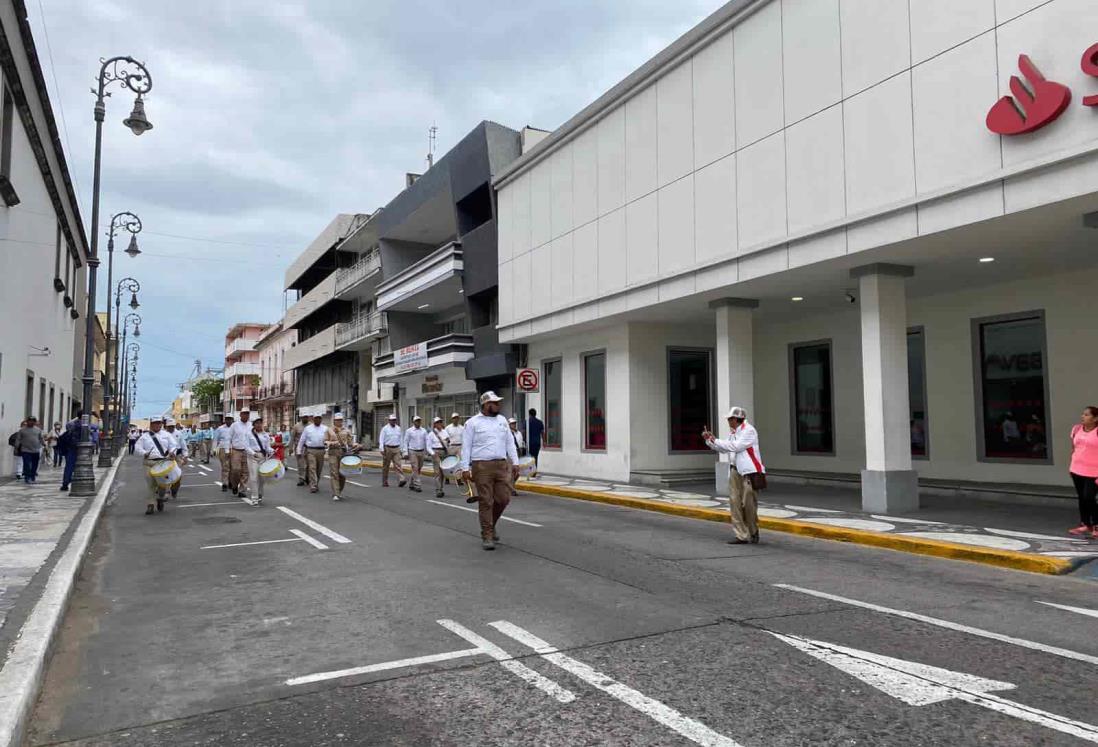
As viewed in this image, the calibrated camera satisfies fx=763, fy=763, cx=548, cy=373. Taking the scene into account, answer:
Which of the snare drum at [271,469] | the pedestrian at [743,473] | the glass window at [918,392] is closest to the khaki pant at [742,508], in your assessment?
the pedestrian at [743,473]

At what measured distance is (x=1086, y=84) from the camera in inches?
355

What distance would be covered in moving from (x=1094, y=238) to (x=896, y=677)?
9.76 m

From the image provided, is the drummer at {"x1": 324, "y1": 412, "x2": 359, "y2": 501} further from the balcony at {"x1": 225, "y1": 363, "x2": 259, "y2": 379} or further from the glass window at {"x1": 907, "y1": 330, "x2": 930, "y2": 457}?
the balcony at {"x1": 225, "y1": 363, "x2": 259, "y2": 379}

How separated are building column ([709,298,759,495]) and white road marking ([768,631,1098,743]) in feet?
36.7

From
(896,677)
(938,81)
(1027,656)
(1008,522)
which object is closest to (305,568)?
(896,677)

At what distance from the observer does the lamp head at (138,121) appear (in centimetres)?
1677

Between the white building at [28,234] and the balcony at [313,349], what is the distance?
15.5 metres

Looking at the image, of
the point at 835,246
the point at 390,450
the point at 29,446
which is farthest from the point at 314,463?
the point at 835,246

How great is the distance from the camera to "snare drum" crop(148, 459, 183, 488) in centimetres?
1330

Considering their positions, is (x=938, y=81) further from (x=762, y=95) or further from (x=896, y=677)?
(x=896, y=677)

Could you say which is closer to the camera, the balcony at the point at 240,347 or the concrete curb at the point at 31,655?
the concrete curb at the point at 31,655

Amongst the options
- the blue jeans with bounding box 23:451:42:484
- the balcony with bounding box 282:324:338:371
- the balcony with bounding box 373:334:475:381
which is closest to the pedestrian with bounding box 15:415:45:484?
the blue jeans with bounding box 23:451:42:484

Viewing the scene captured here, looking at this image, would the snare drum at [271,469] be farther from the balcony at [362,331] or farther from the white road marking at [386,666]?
the balcony at [362,331]

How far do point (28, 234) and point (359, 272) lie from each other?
63.6 ft
